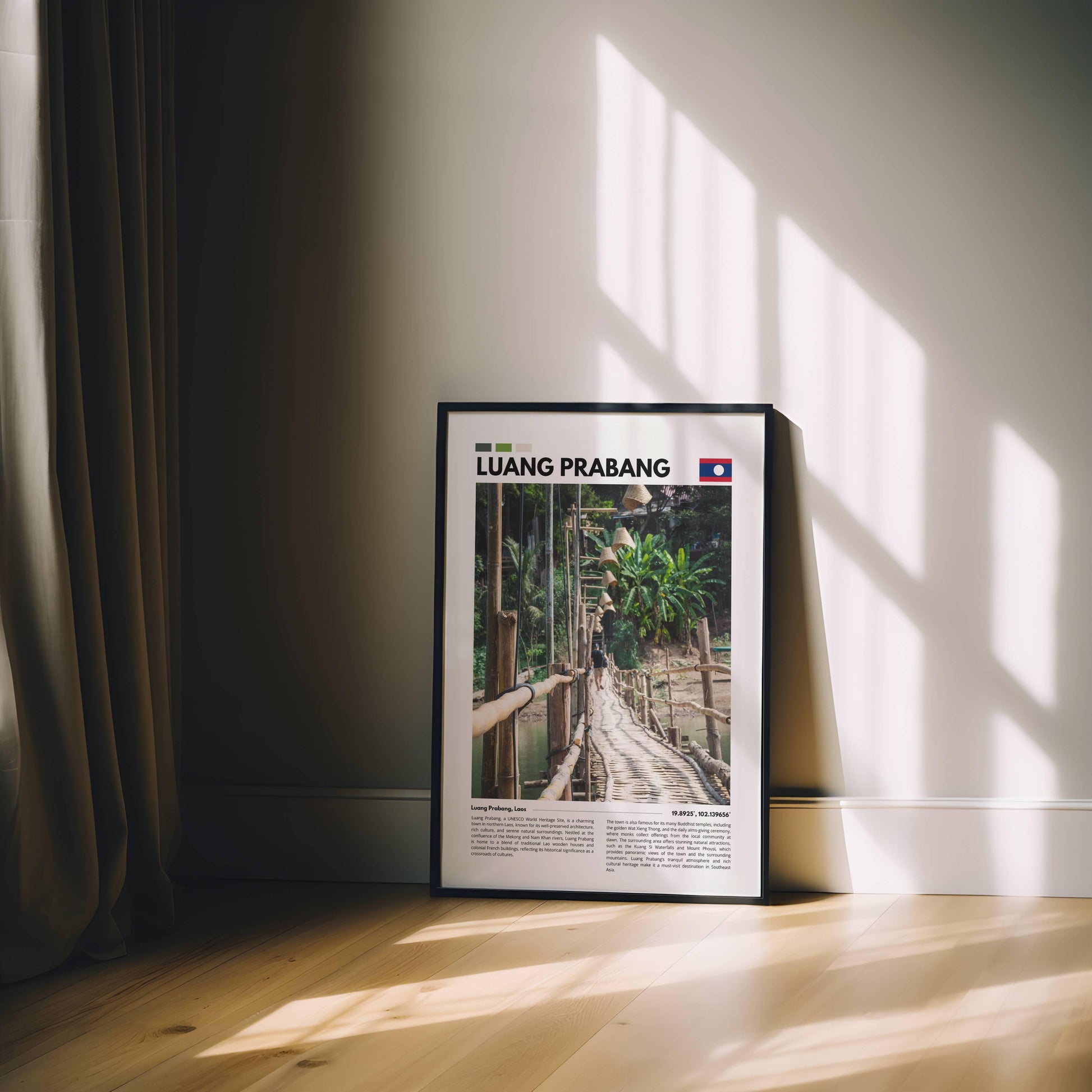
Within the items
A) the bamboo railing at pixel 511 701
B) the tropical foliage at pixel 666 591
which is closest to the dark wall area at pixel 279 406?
the bamboo railing at pixel 511 701

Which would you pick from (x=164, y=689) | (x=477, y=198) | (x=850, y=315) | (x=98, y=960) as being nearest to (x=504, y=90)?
(x=477, y=198)

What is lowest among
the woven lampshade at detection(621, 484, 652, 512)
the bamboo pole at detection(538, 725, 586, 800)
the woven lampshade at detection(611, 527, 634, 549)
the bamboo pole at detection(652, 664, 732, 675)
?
the bamboo pole at detection(538, 725, 586, 800)

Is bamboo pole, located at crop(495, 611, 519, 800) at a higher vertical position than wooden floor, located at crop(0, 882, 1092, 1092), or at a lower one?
higher

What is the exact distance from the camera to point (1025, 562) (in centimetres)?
201

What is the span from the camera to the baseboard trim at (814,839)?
1993 mm

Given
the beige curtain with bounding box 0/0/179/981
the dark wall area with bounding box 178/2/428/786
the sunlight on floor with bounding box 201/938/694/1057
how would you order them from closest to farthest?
the sunlight on floor with bounding box 201/938/694/1057
the beige curtain with bounding box 0/0/179/981
the dark wall area with bounding box 178/2/428/786

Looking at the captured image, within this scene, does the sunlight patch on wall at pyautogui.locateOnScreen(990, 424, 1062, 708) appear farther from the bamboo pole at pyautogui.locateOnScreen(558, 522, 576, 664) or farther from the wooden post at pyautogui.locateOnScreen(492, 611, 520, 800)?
the wooden post at pyautogui.locateOnScreen(492, 611, 520, 800)

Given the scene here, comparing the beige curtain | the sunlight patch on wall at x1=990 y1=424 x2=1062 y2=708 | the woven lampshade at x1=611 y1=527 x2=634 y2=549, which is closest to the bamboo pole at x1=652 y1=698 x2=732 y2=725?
the woven lampshade at x1=611 y1=527 x2=634 y2=549

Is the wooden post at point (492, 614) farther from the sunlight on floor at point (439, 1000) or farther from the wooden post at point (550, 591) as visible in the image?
the sunlight on floor at point (439, 1000)

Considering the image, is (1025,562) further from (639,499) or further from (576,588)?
(576,588)

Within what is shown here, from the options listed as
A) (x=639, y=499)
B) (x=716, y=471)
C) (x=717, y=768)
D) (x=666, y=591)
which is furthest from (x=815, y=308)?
(x=717, y=768)

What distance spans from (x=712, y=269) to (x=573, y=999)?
1458 mm

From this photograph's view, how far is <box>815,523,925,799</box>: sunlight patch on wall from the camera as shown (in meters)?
2.03

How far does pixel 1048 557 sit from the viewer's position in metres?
2.00
